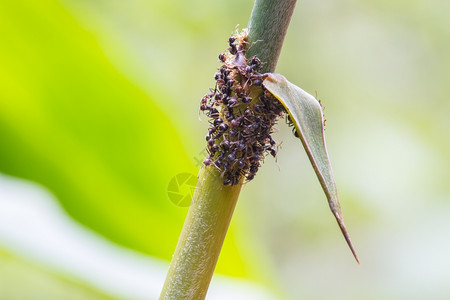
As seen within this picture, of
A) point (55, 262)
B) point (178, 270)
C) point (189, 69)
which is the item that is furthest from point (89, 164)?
point (189, 69)

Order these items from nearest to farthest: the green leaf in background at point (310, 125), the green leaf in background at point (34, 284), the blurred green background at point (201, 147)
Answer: the green leaf in background at point (310, 125) < the green leaf in background at point (34, 284) < the blurred green background at point (201, 147)

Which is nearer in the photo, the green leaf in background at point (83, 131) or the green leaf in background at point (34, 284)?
the green leaf in background at point (34, 284)

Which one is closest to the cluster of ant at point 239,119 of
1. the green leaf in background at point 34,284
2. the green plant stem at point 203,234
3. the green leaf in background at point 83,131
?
the green plant stem at point 203,234

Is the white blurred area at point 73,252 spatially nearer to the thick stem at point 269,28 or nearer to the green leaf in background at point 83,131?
the green leaf in background at point 83,131

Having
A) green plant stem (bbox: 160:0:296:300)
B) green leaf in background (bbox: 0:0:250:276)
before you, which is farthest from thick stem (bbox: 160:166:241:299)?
green leaf in background (bbox: 0:0:250:276)

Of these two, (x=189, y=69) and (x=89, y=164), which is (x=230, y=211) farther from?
(x=189, y=69)

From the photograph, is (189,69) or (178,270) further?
(189,69)

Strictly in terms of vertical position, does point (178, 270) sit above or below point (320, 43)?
below
